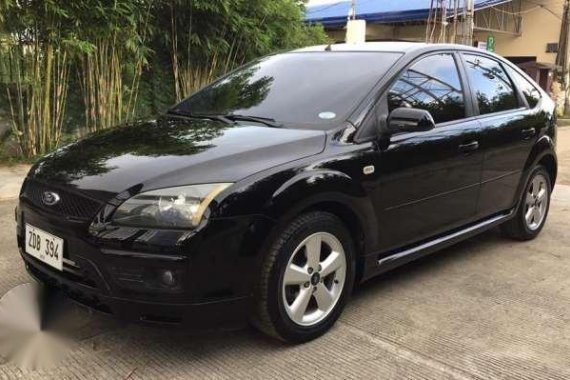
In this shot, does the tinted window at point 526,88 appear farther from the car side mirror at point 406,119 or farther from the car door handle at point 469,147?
the car side mirror at point 406,119

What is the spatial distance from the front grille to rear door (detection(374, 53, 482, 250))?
1.46 m

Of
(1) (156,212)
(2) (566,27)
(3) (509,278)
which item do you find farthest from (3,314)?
(2) (566,27)

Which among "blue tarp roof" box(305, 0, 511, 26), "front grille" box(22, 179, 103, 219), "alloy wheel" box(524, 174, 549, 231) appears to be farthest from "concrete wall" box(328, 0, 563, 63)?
"front grille" box(22, 179, 103, 219)

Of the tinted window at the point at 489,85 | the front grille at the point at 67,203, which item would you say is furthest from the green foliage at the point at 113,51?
the tinted window at the point at 489,85

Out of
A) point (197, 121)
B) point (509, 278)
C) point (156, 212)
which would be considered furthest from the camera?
point (509, 278)

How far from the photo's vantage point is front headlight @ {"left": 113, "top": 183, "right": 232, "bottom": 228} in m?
2.53

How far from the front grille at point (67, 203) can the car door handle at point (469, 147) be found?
227cm

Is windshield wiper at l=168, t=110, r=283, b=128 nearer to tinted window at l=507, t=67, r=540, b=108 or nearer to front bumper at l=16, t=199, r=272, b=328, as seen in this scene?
Result: front bumper at l=16, t=199, r=272, b=328

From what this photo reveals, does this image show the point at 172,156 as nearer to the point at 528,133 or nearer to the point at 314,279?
the point at 314,279

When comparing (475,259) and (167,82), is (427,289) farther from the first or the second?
(167,82)

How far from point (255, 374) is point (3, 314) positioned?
1382 mm

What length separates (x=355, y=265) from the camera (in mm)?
3236

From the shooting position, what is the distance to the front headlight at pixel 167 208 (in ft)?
8.29

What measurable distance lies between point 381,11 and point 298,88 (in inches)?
720
